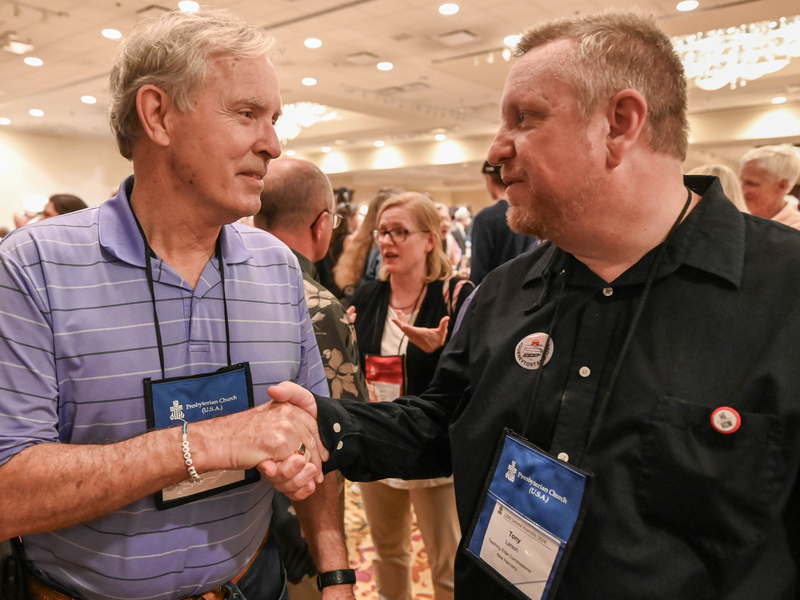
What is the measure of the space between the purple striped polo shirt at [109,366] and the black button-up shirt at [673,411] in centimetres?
53

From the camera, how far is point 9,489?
95 cm

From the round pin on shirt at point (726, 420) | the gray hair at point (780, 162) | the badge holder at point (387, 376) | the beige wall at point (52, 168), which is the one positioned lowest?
the badge holder at point (387, 376)

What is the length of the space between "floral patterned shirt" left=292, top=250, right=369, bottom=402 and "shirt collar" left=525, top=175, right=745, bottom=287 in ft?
3.05

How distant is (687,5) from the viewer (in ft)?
17.5

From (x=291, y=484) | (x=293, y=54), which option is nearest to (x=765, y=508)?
(x=291, y=484)

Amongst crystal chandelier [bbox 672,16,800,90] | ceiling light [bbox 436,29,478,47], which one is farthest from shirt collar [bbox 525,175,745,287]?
ceiling light [bbox 436,29,478,47]

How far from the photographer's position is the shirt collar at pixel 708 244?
103 cm

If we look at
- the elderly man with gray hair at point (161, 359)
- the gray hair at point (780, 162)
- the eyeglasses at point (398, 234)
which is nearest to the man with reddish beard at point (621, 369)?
the elderly man with gray hair at point (161, 359)

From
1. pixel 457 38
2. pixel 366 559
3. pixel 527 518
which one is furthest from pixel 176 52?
pixel 457 38

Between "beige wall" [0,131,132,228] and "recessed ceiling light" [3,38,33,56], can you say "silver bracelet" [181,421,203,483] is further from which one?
"beige wall" [0,131,132,228]

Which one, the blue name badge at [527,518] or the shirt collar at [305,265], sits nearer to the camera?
the blue name badge at [527,518]

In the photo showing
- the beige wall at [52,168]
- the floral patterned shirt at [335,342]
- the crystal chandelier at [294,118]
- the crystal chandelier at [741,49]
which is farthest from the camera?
the beige wall at [52,168]

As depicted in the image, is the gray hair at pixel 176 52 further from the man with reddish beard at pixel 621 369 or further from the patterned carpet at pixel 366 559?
the patterned carpet at pixel 366 559

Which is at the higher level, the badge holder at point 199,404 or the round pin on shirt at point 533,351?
the round pin on shirt at point 533,351
